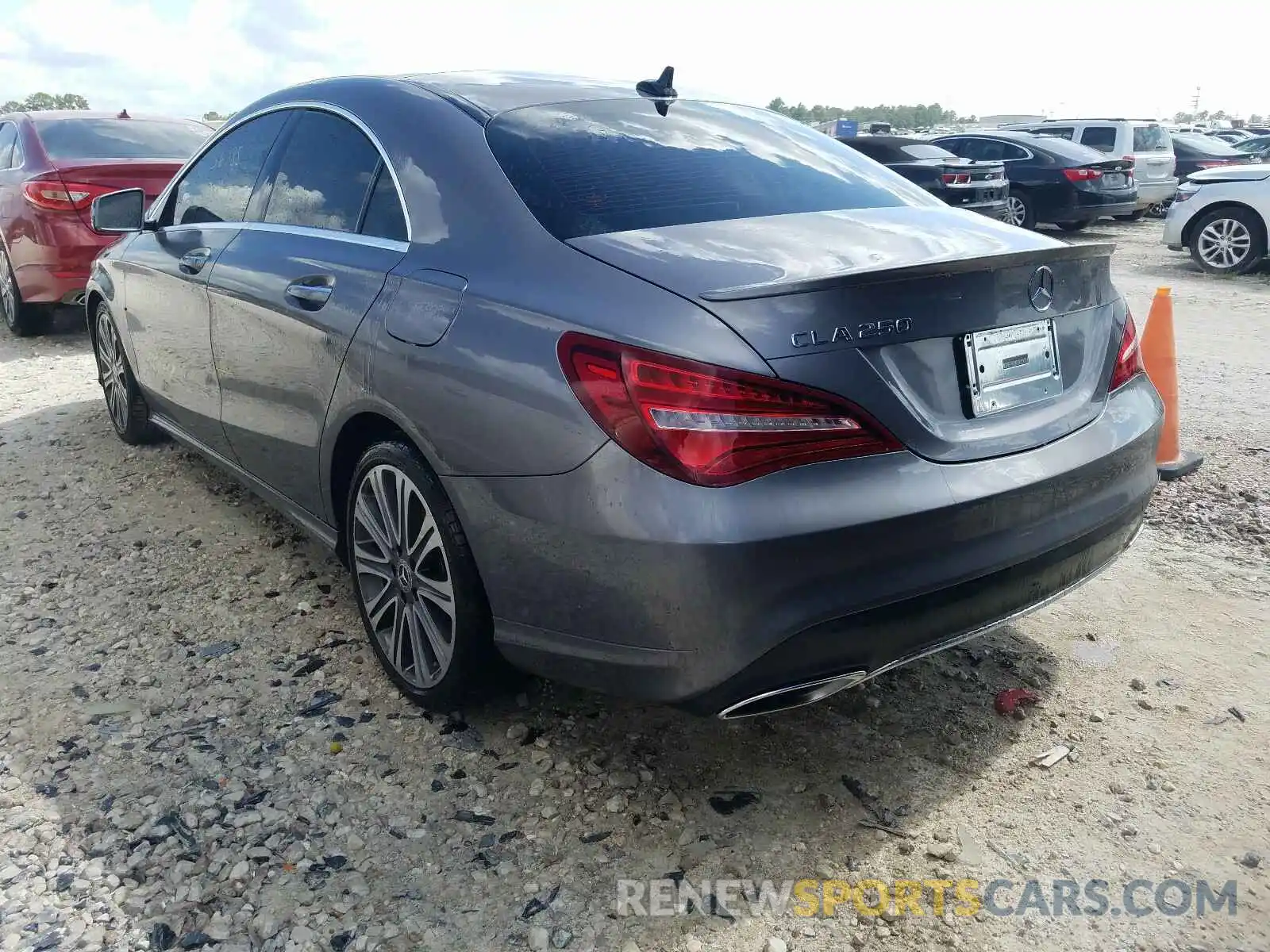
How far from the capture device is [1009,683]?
3.07 m

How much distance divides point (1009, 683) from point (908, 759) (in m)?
0.55

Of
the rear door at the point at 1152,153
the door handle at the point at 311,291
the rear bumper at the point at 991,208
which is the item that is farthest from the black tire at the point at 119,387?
the rear door at the point at 1152,153

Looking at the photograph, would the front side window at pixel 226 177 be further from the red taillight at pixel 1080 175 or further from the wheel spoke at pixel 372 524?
the red taillight at pixel 1080 175

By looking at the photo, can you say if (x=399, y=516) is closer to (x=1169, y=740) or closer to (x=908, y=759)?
(x=908, y=759)

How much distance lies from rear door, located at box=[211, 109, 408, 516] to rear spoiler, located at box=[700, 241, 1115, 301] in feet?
3.64

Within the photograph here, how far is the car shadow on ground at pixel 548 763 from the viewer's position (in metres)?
2.34

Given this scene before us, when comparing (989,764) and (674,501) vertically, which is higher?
(674,501)

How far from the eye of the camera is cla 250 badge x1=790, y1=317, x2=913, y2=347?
207cm

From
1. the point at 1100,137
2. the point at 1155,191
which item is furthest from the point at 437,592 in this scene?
the point at 1155,191

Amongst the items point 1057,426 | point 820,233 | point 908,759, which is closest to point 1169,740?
point 908,759

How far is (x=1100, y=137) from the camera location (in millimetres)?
18031

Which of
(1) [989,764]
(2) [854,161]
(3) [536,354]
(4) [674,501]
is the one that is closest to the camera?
(4) [674,501]

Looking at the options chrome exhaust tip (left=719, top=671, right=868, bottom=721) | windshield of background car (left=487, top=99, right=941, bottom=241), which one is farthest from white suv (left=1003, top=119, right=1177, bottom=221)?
chrome exhaust tip (left=719, top=671, right=868, bottom=721)

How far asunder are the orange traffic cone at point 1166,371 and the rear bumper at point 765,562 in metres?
2.67
